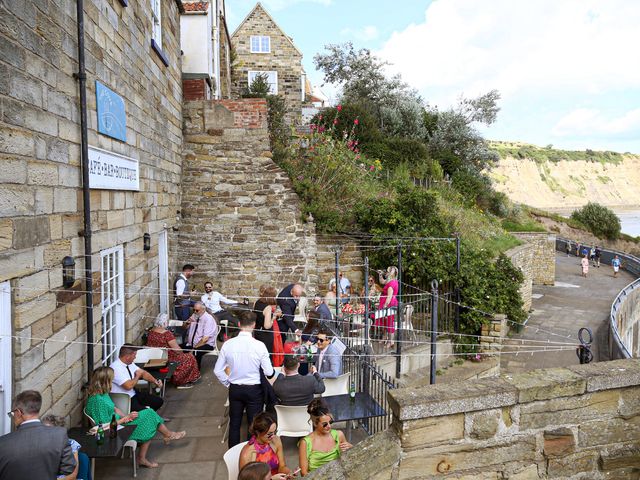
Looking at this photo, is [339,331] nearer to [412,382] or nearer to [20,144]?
[412,382]

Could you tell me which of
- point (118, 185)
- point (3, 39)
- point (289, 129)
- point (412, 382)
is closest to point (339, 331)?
point (412, 382)

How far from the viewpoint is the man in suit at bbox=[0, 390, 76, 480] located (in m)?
3.31

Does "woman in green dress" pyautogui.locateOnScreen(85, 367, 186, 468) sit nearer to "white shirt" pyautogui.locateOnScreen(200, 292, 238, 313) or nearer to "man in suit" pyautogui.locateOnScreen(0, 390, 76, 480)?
"man in suit" pyautogui.locateOnScreen(0, 390, 76, 480)

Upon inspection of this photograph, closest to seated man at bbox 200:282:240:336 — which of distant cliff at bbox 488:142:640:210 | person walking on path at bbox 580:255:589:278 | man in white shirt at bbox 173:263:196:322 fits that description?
man in white shirt at bbox 173:263:196:322

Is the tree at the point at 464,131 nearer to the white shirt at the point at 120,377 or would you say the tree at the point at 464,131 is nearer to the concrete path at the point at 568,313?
the concrete path at the point at 568,313

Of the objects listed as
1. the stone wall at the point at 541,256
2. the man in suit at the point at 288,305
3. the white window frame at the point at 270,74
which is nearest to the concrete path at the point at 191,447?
the man in suit at the point at 288,305

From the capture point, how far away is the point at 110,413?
4781 mm

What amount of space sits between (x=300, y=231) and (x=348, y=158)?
5.29 meters

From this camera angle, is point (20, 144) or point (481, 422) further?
point (20, 144)

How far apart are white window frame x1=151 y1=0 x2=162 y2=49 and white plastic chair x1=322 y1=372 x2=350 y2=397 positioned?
658 cm

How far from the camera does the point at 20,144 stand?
4.03m

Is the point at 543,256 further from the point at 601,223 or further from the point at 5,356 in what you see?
the point at 5,356

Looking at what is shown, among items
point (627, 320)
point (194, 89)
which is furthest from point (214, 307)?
point (627, 320)

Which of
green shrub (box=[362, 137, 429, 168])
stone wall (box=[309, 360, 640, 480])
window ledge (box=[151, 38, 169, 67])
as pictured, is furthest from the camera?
green shrub (box=[362, 137, 429, 168])
